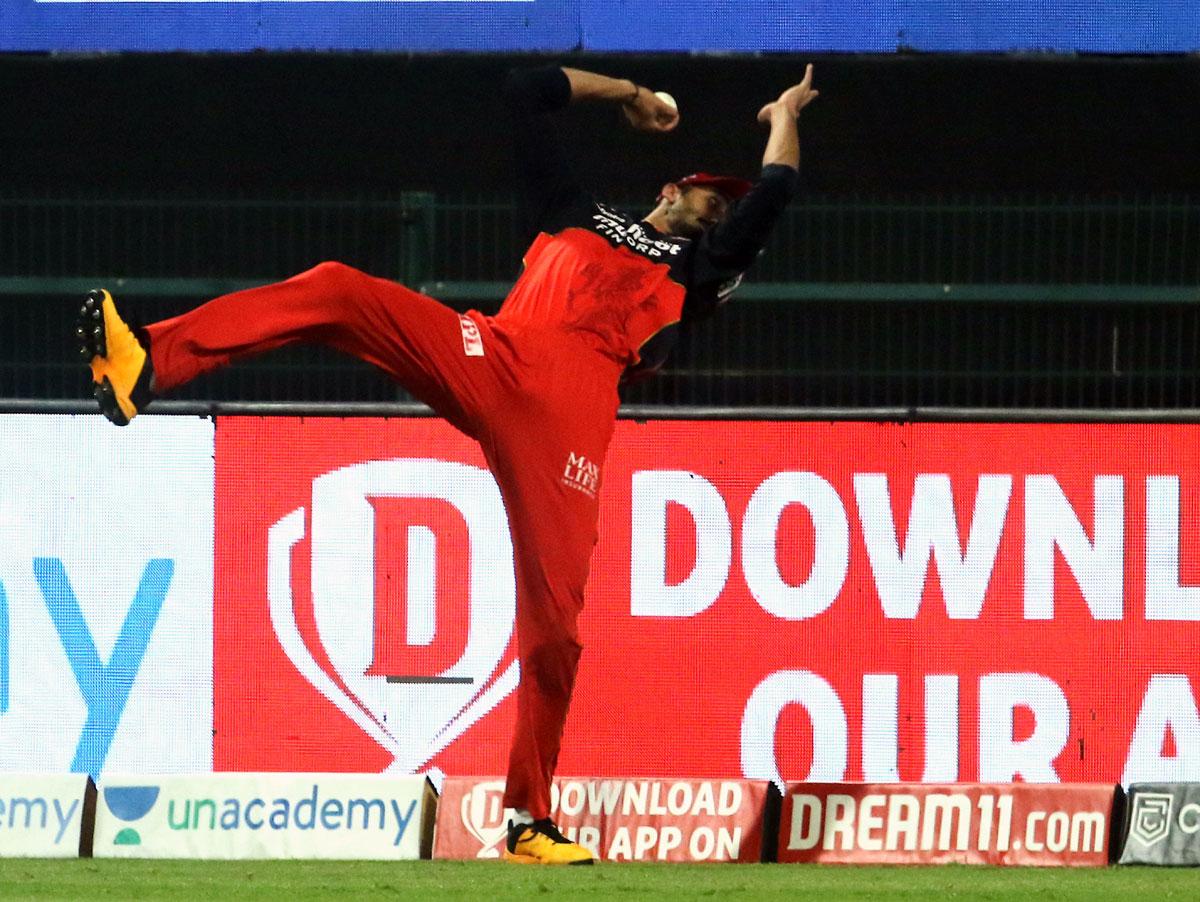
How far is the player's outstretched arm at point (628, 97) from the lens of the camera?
6.66 meters

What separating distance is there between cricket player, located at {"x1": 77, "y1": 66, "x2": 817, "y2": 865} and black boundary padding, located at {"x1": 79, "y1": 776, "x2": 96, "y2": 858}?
5.63 feet

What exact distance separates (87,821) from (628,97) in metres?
3.27

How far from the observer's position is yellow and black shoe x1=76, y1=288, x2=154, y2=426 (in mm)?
5738

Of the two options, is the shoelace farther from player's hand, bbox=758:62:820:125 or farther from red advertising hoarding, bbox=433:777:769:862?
player's hand, bbox=758:62:820:125

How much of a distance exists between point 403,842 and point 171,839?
836 millimetres

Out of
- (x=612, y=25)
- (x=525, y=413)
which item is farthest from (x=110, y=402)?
(x=612, y=25)

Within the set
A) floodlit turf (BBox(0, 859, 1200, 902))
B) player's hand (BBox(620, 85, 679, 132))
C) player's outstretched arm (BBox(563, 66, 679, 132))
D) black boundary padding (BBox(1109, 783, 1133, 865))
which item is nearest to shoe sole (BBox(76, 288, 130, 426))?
floodlit turf (BBox(0, 859, 1200, 902))

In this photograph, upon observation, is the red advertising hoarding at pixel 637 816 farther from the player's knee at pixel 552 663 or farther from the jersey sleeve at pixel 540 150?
Answer: the jersey sleeve at pixel 540 150

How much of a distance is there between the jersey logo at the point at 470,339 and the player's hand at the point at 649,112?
2.83 ft

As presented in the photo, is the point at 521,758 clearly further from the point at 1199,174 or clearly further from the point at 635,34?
the point at 1199,174

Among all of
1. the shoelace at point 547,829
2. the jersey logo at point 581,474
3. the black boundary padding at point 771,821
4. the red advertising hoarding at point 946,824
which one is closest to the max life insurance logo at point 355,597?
the black boundary padding at point 771,821

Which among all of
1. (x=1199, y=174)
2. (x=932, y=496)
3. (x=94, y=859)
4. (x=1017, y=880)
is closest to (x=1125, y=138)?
(x=1199, y=174)

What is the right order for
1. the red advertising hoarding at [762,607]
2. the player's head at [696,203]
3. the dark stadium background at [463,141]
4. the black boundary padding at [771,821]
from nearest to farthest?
the player's head at [696,203]
the black boundary padding at [771,821]
the red advertising hoarding at [762,607]
the dark stadium background at [463,141]

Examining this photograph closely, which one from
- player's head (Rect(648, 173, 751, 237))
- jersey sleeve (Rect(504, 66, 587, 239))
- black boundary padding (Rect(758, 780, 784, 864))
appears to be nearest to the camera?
jersey sleeve (Rect(504, 66, 587, 239))
